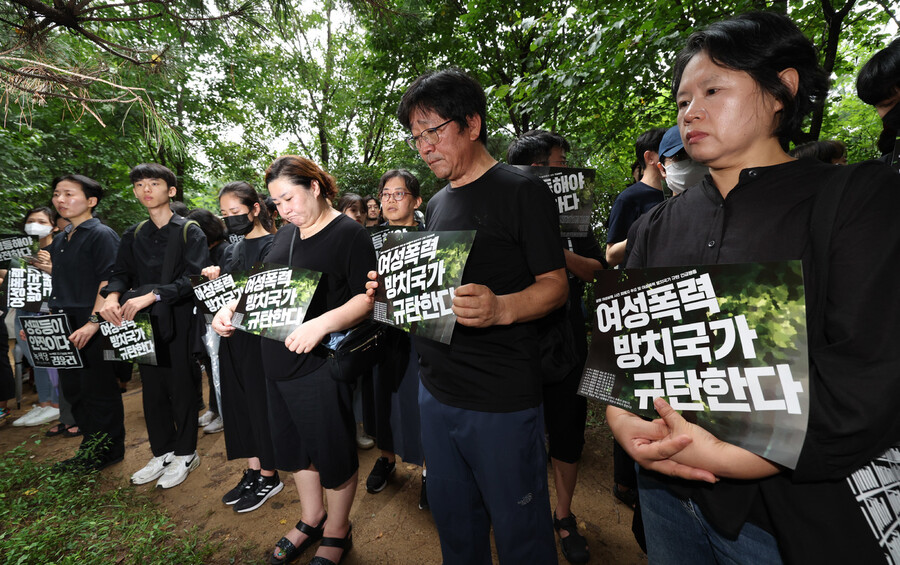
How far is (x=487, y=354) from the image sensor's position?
5.17ft

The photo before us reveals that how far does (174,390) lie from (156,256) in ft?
3.89

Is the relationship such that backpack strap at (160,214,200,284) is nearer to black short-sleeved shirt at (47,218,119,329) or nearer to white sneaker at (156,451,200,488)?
black short-sleeved shirt at (47,218,119,329)

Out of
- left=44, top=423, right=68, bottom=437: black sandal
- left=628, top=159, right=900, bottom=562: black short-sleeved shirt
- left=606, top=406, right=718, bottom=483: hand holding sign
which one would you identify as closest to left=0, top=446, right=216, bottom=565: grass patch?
left=44, top=423, right=68, bottom=437: black sandal

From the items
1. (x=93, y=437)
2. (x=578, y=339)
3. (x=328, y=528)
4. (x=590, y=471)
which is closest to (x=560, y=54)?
(x=578, y=339)

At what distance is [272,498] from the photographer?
332cm

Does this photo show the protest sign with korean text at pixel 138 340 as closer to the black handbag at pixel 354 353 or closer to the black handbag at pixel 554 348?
the black handbag at pixel 354 353

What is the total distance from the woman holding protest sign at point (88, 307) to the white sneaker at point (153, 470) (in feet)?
1.72

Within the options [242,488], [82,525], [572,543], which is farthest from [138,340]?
[572,543]

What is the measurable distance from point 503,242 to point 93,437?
4637mm

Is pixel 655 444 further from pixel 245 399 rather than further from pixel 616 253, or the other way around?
pixel 245 399

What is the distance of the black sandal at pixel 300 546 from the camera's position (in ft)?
8.23

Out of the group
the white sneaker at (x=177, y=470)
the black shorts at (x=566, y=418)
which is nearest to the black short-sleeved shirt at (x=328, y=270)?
the black shorts at (x=566, y=418)

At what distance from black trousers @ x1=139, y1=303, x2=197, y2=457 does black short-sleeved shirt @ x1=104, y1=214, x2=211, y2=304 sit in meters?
0.29

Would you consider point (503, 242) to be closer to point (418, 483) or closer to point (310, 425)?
point (310, 425)
